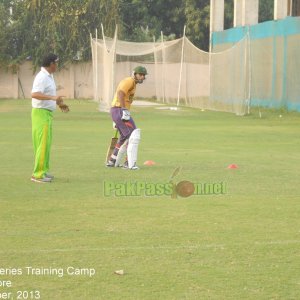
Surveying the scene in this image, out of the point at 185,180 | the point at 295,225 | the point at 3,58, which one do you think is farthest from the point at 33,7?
the point at 295,225

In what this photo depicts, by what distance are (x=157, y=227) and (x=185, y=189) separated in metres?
2.43

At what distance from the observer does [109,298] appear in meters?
6.56

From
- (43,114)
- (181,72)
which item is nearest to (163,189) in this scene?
(43,114)

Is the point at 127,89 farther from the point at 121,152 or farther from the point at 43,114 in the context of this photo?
the point at 43,114

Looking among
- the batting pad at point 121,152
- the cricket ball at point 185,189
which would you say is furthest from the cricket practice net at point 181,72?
the cricket ball at point 185,189

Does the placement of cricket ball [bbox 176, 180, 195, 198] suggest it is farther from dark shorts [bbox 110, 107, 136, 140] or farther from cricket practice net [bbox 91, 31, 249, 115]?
cricket practice net [bbox 91, 31, 249, 115]

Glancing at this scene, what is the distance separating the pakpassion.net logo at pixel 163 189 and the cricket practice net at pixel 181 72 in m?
17.8

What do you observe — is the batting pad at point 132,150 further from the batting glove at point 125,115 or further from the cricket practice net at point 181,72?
the cricket practice net at point 181,72

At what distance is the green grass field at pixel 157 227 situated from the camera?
22.8 ft

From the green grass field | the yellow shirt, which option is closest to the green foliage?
the green grass field

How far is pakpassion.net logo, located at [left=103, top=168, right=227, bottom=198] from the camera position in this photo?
11.5 meters

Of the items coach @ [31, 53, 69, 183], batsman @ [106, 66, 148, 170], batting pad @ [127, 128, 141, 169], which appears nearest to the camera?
coach @ [31, 53, 69, 183]

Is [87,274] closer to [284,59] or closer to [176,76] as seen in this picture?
[284,59]

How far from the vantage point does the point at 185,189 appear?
11.6 meters
